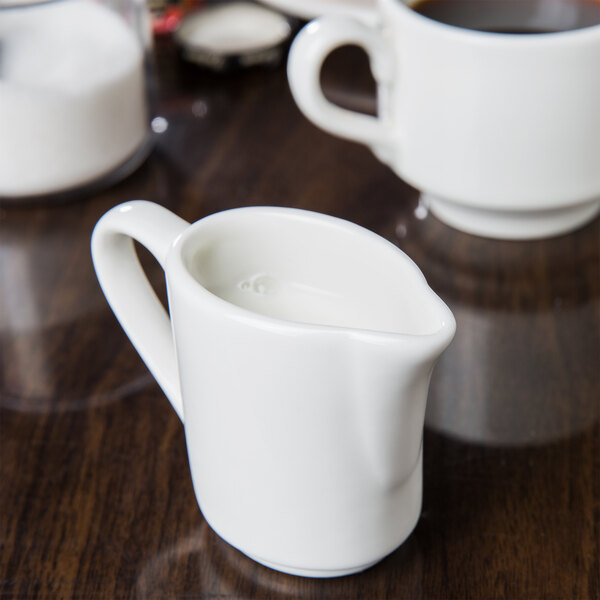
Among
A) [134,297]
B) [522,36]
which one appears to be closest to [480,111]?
[522,36]

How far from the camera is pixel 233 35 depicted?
0.79 m

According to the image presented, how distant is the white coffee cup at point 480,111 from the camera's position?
527 mm

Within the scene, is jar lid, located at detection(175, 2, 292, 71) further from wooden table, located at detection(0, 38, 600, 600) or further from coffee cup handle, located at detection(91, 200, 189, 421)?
coffee cup handle, located at detection(91, 200, 189, 421)

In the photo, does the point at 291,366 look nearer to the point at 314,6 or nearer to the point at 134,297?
the point at 134,297

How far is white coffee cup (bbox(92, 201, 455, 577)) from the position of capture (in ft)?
1.09

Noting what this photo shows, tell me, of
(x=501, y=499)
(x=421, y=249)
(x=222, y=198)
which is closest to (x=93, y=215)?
(x=222, y=198)

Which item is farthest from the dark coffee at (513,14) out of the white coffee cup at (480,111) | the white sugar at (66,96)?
the white sugar at (66,96)

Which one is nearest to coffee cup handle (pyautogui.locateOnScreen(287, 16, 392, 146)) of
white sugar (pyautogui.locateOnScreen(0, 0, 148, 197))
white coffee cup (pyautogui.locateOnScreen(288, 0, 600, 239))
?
white coffee cup (pyautogui.locateOnScreen(288, 0, 600, 239))

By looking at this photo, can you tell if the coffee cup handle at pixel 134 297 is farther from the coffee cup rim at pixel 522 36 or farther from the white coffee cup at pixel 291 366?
the coffee cup rim at pixel 522 36

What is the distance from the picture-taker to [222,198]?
0.65 m

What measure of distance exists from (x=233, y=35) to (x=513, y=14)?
258 millimetres

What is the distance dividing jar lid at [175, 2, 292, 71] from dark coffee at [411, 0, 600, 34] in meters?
0.20

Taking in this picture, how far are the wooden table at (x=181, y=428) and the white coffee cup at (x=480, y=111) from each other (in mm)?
42

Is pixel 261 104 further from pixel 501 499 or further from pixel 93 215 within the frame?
pixel 501 499
